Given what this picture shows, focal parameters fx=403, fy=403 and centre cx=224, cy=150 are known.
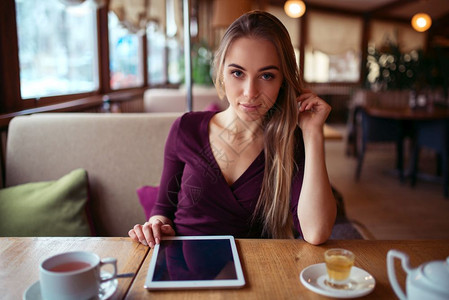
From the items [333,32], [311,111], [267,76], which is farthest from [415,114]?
[333,32]

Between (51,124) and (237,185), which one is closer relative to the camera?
(237,185)

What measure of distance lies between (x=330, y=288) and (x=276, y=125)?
608 millimetres

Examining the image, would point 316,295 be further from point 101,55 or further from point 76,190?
point 101,55

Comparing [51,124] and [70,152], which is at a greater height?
[51,124]

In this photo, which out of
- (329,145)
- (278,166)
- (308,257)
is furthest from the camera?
(329,145)

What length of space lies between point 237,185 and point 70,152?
3.07 ft

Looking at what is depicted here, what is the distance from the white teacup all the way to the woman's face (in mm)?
611

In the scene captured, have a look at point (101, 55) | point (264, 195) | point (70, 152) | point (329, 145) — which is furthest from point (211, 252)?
point (329, 145)

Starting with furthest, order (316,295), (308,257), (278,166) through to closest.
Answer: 1. (278,166)
2. (308,257)
3. (316,295)

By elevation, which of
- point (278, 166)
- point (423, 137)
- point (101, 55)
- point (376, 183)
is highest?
point (101, 55)

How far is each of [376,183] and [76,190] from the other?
12.3ft

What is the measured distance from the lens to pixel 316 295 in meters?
0.77

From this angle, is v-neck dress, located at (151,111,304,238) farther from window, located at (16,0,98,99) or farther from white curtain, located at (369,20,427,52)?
white curtain, located at (369,20,427,52)

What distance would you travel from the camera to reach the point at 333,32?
10672 millimetres
